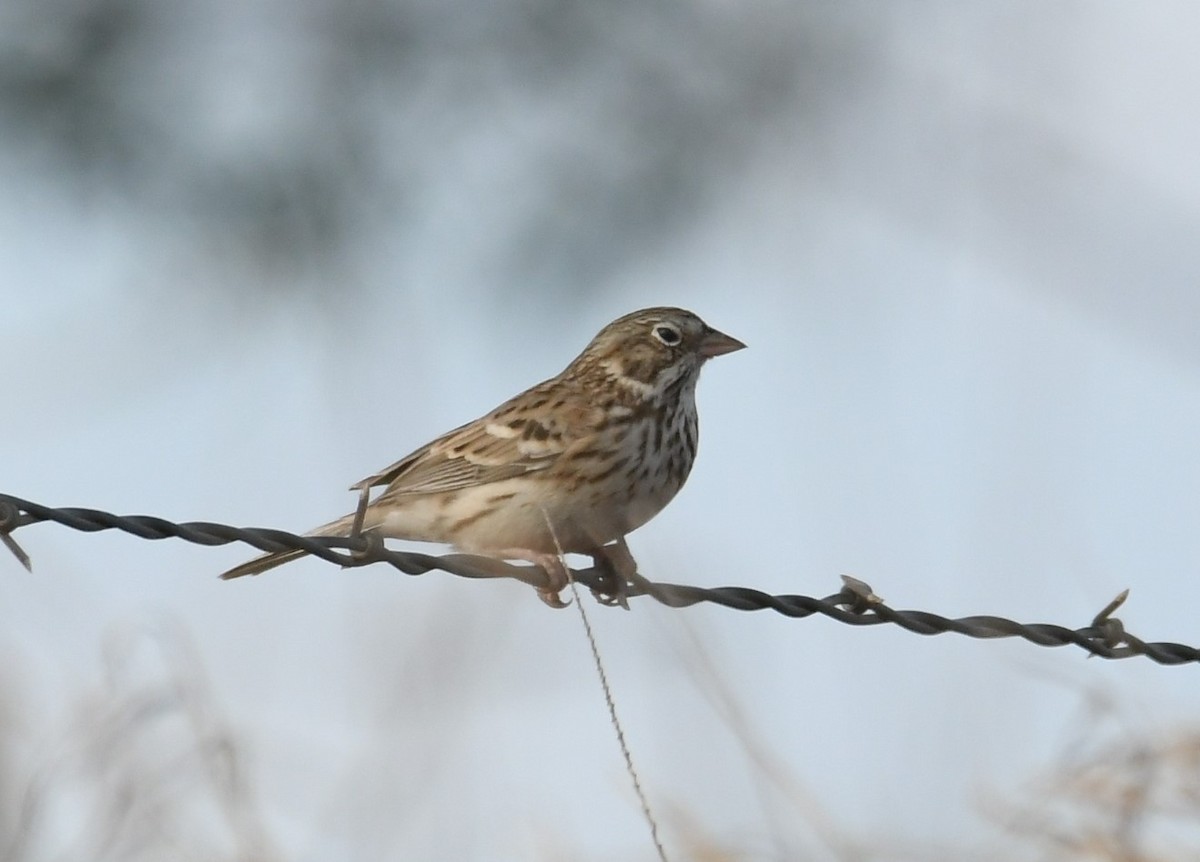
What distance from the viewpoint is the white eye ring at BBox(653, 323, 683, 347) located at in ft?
22.3

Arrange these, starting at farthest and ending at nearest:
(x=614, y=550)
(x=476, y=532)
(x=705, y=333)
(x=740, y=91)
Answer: (x=740, y=91) < (x=705, y=333) < (x=476, y=532) < (x=614, y=550)

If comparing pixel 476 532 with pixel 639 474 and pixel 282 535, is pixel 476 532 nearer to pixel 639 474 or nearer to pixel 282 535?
pixel 639 474

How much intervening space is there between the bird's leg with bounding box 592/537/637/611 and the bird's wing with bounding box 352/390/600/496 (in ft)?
1.41

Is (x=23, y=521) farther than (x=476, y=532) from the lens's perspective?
No

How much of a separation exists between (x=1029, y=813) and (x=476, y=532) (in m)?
2.09

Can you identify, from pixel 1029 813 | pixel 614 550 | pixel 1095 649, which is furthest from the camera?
pixel 614 550

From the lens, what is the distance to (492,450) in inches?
253

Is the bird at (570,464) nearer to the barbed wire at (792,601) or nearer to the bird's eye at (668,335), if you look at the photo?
the bird's eye at (668,335)

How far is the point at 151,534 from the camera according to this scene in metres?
3.82

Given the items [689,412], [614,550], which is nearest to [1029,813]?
[614,550]

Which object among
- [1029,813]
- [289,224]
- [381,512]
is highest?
[289,224]

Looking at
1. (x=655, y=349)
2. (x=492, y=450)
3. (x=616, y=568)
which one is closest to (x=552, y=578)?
(x=616, y=568)

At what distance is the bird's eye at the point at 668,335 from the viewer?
6809 millimetres

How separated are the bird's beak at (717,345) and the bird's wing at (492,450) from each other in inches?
25.4
